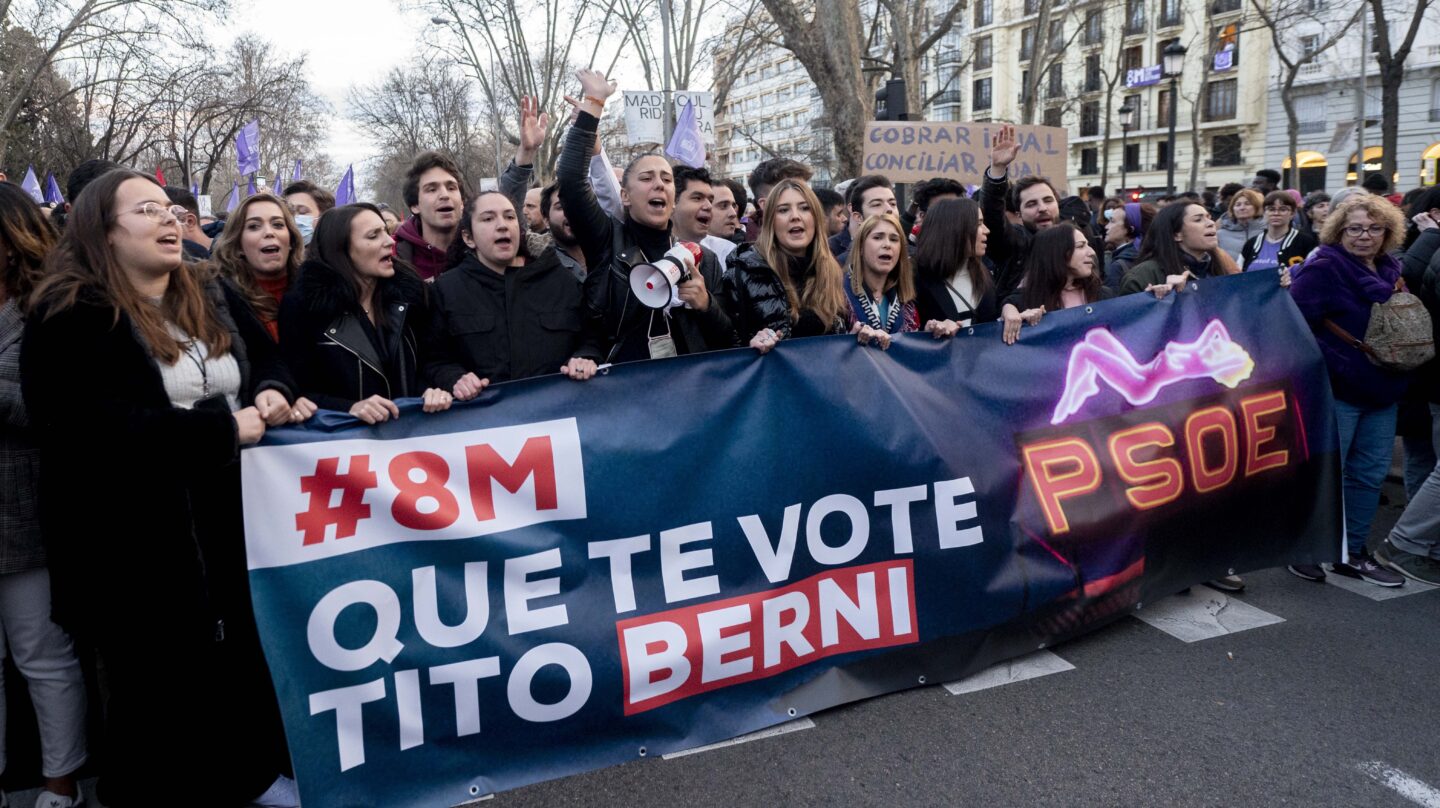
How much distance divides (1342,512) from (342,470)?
159 inches

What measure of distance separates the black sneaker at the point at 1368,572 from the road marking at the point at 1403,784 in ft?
5.83

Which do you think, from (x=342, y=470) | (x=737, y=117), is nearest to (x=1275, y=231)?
(x=342, y=470)

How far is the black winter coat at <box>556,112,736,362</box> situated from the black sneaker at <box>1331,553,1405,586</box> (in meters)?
3.09

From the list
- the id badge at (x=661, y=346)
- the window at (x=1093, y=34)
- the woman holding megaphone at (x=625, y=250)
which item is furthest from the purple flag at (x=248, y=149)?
the window at (x=1093, y=34)

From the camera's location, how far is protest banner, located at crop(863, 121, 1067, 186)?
9305 millimetres

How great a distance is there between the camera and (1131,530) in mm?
3795

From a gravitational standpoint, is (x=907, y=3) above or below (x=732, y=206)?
above

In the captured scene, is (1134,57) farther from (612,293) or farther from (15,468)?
(15,468)

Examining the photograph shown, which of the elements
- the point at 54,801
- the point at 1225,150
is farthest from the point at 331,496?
the point at 1225,150

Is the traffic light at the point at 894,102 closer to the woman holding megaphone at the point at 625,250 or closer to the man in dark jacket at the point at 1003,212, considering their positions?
the man in dark jacket at the point at 1003,212

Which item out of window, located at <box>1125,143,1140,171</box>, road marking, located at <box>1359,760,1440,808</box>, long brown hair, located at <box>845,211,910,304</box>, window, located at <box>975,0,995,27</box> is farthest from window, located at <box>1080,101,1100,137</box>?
road marking, located at <box>1359,760,1440,808</box>

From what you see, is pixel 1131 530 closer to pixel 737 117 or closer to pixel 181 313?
pixel 181 313

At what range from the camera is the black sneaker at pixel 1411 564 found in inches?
177

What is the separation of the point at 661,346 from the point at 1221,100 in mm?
51554
